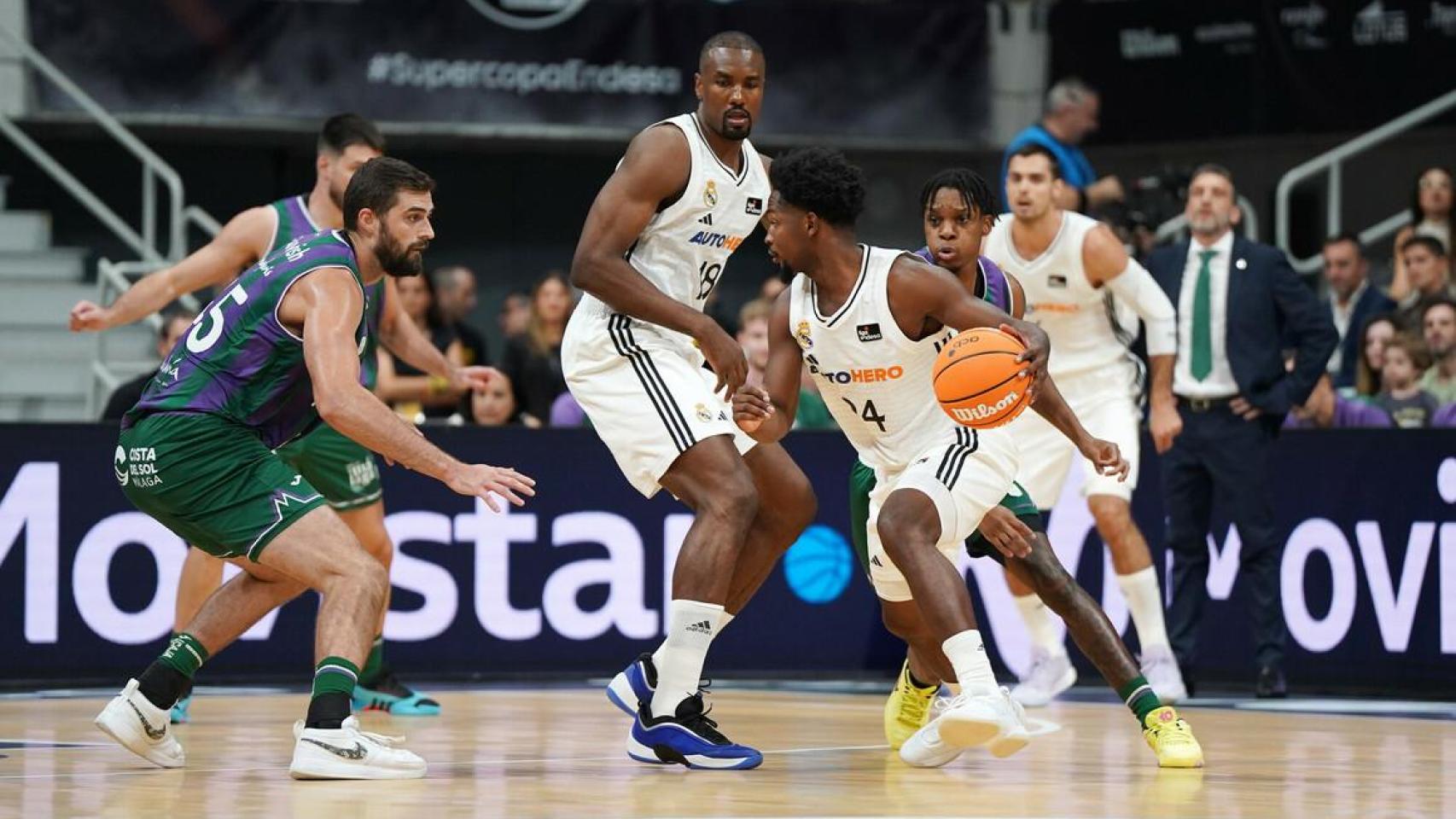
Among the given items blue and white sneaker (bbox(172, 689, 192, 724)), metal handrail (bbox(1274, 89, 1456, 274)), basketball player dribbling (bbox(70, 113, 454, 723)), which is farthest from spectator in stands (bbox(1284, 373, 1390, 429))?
blue and white sneaker (bbox(172, 689, 192, 724))

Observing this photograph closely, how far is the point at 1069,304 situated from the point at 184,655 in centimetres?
440

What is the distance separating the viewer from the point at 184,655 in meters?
7.63

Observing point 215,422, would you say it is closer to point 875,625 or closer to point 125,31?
point 875,625

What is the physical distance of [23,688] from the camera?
11.0 metres

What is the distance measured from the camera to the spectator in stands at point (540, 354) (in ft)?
44.9

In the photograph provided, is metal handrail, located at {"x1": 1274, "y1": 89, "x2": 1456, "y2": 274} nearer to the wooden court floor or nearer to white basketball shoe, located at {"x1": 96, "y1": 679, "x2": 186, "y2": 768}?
the wooden court floor

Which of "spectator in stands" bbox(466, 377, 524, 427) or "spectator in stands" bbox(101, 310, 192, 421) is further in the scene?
"spectator in stands" bbox(466, 377, 524, 427)

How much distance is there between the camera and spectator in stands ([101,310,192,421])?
10844 mm

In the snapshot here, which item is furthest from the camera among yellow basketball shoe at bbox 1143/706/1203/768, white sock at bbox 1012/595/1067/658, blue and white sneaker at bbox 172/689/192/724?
white sock at bbox 1012/595/1067/658

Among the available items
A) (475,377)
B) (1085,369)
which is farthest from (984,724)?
(1085,369)

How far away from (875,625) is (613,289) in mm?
4746

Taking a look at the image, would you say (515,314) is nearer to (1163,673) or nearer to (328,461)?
(328,461)

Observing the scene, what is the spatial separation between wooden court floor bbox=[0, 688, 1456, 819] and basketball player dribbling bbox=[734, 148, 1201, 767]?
0.40 m

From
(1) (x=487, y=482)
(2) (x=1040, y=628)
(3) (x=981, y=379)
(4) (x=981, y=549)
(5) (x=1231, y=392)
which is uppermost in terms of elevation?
(5) (x=1231, y=392)
